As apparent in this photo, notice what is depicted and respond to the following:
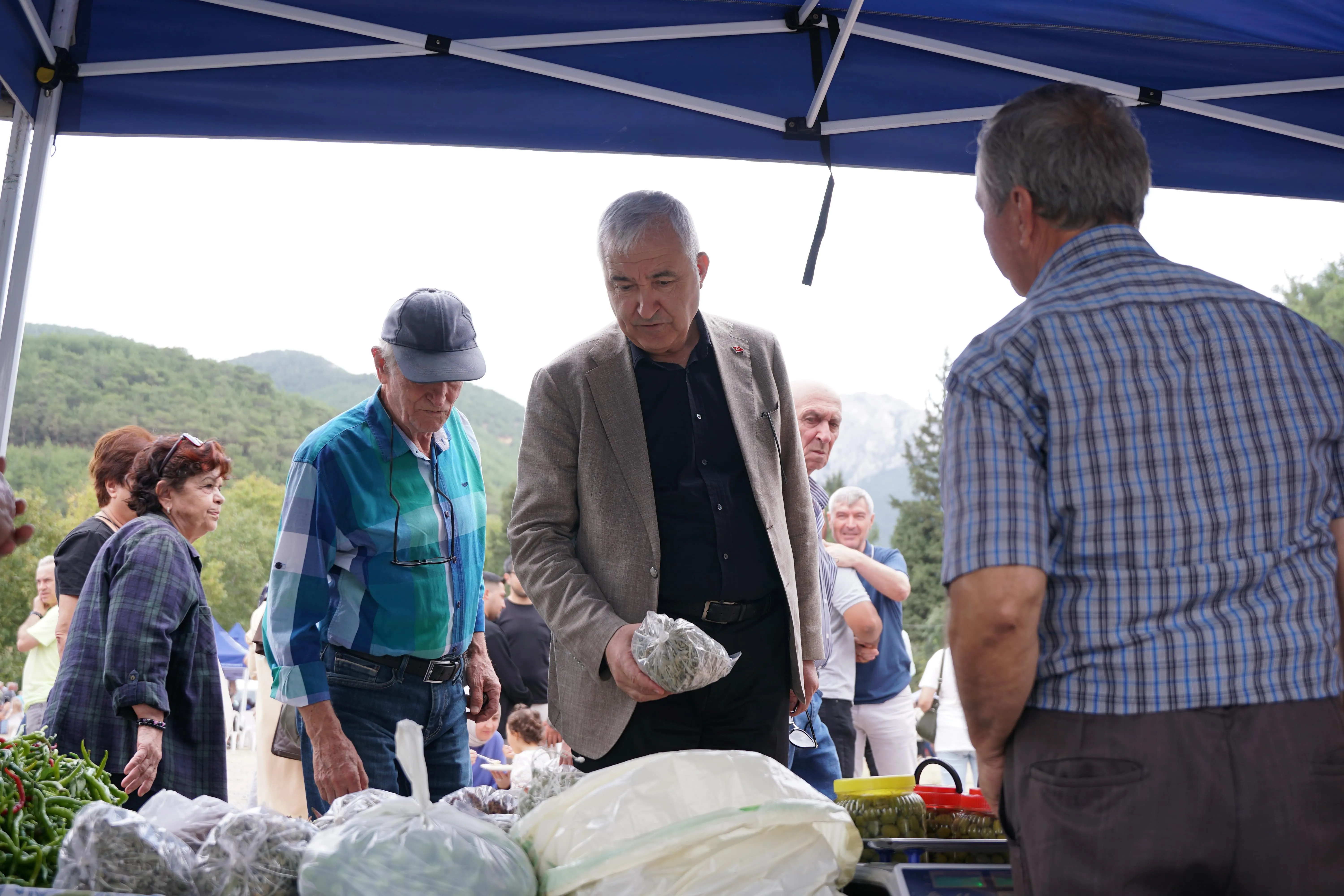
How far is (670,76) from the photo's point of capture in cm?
313

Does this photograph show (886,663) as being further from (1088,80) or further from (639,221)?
(639,221)

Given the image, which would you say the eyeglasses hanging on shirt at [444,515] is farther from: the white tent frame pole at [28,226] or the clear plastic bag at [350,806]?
the white tent frame pole at [28,226]

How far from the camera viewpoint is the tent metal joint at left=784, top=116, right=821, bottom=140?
3.18 metres

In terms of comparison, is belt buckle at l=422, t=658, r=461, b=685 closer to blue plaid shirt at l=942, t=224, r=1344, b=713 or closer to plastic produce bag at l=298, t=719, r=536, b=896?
plastic produce bag at l=298, t=719, r=536, b=896

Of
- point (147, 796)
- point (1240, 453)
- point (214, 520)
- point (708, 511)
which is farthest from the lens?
point (214, 520)

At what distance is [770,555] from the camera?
2.20 m

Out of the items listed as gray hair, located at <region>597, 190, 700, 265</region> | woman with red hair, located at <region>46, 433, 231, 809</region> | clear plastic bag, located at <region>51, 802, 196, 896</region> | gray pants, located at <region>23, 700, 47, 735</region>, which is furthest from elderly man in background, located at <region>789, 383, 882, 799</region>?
gray pants, located at <region>23, 700, 47, 735</region>

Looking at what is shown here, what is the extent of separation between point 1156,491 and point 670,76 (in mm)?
2278

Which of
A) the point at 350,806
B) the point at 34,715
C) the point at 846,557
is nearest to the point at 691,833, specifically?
the point at 350,806

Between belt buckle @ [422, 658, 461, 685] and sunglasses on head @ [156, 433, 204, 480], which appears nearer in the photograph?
belt buckle @ [422, 658, 461, 685]

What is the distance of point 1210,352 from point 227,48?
2676 millimetres

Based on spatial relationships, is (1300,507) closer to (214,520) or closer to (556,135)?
(556,135)

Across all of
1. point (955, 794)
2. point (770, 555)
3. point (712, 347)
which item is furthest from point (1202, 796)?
point (712, 347)

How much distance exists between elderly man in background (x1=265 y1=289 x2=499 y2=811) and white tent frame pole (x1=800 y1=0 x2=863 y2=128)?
120 centimetres
